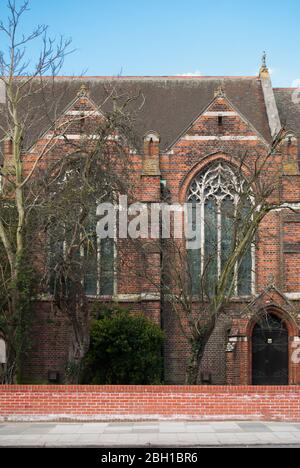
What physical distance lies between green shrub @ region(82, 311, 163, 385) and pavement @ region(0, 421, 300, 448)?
18.0ft

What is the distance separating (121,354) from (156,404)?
5402mm

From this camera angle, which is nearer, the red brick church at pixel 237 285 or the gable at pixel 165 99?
the red brick church at pixel 237 285

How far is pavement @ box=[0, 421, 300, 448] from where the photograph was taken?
42.5 ft

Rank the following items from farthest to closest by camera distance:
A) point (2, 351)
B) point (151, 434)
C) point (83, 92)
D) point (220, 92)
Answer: point (220, 92) → point (83, 92) → point (2, 351) → point (151, 434)

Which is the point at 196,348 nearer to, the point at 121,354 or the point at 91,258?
the point at 121,354

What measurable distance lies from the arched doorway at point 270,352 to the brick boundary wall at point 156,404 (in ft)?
23.0

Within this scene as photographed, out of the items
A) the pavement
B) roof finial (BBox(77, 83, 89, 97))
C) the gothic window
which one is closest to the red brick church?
roof finial (BBox(77, 83, 89, 97))

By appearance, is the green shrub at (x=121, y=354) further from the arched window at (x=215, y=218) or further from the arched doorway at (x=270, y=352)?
the arched doorway at (x=270, y=352)

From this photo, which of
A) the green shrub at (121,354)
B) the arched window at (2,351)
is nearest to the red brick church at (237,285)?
the green shrub at (121,354)

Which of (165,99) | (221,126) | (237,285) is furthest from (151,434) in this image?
(165,99)

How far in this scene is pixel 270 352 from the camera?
76.6ft

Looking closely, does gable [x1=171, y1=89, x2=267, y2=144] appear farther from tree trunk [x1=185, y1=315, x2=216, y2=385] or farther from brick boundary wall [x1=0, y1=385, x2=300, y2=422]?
brick boundary wall [x1=0, y1=385, x2=300, y2=422]

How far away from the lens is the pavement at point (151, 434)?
42.5 feet
